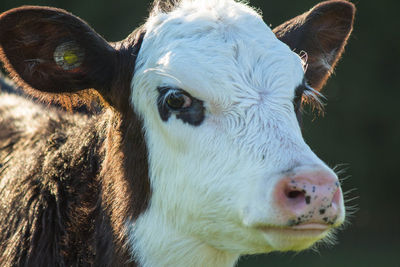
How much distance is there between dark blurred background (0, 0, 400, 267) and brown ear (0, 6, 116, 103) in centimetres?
1030

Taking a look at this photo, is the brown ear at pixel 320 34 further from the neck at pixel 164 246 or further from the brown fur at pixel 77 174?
the neck at pixel 164 246

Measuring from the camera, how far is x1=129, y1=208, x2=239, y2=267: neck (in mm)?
3732

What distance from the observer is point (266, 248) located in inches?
136

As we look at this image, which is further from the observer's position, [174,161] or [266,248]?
[174,161]

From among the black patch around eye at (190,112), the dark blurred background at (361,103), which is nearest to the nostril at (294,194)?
the black patch around eye at (190,112)

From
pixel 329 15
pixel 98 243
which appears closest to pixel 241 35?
pixel 329 15

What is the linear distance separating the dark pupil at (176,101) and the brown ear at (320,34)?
1108mm

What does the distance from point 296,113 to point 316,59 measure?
1032mm

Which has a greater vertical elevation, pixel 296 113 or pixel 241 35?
pixel 241 35

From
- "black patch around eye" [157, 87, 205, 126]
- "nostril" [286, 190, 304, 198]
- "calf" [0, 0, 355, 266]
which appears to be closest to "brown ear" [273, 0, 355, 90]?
"calf" [0, 0, 355, 266]

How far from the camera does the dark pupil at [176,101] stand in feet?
12.0

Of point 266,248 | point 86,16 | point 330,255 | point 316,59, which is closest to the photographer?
point 266,248

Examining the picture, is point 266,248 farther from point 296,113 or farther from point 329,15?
point 329,15

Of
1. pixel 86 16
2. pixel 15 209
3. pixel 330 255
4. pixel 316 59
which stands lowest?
pixel 330 255
